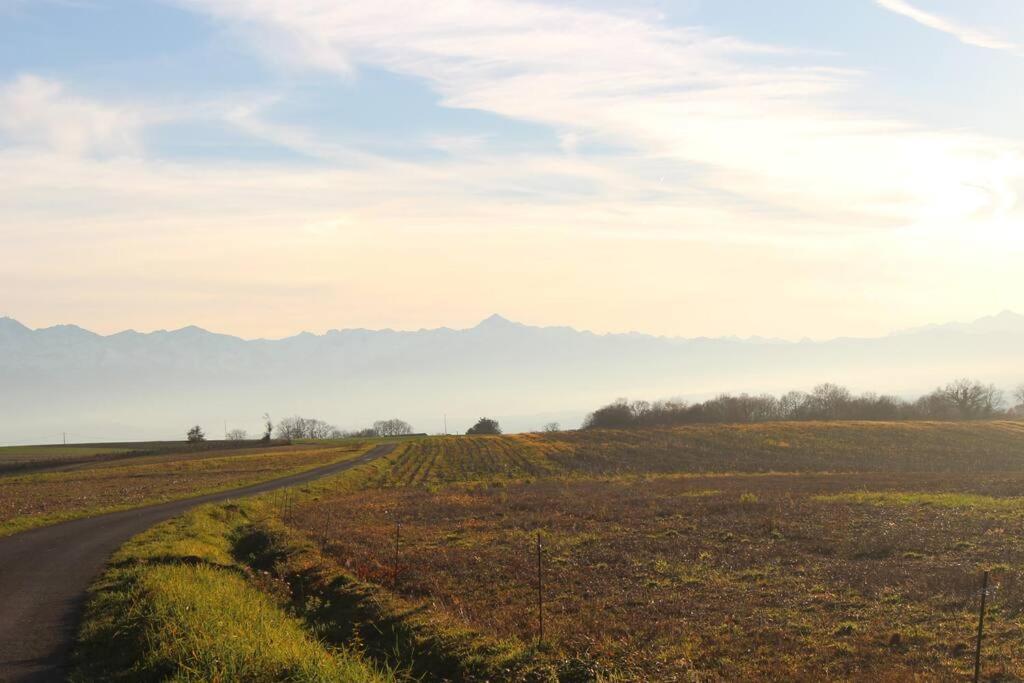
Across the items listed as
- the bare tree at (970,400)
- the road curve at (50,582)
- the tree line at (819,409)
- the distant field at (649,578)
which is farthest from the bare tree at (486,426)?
the road curve at (50,582)

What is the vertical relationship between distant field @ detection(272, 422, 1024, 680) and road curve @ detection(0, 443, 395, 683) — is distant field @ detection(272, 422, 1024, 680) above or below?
below

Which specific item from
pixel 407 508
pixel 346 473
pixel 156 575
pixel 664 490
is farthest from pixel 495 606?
pixel 346 473

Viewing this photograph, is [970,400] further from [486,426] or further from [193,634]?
[193,634]

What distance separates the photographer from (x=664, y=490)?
5069 cm

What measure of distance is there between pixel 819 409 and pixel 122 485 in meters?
139

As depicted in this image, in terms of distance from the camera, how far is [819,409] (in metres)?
164

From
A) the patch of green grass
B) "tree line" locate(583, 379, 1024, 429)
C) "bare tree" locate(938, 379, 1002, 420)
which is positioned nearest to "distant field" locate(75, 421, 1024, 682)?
the patch of green grass

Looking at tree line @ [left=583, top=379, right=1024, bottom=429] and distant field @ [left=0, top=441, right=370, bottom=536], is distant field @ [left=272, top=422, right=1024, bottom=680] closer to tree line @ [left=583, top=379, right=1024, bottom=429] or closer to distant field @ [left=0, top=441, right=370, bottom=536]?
distant field @ [left=0, top=441, right=370, bottom=536]

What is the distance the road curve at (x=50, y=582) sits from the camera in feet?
47.2

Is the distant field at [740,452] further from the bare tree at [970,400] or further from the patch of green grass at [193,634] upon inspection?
the bare tree at [970,400]

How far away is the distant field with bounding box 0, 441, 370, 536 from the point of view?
40594 mm

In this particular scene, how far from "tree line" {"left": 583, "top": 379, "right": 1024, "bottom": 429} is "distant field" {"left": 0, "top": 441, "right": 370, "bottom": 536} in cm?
7707

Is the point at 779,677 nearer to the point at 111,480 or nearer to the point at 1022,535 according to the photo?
the point at 1022,535

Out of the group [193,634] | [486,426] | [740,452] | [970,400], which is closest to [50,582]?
[193,634]
